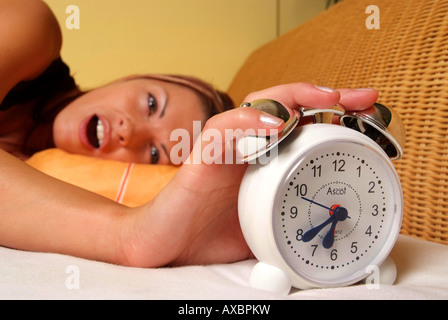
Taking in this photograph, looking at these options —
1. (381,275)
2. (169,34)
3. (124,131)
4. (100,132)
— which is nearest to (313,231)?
Result: (381,275)

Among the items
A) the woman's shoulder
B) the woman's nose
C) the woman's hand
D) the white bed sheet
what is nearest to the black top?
the woman's shoulder

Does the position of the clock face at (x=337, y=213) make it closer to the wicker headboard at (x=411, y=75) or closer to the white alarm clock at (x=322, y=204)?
the white alarm clock at (x=322, y=204)

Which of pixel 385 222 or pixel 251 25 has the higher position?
pixel 251 25

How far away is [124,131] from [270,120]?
0.76 m

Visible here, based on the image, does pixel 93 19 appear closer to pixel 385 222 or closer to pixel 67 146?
pixel 67 146

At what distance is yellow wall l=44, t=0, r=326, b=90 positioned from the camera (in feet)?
5.87

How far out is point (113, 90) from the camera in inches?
49.9

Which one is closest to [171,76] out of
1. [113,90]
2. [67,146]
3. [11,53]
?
[113,90]

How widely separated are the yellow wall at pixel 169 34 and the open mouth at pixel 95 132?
0.63 metres

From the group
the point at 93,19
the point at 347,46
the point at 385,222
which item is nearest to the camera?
the point at 385,222

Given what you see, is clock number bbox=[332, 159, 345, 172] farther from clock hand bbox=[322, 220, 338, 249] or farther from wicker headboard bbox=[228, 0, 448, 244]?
wicker headboard bbox=[228, 0, 448, 244]

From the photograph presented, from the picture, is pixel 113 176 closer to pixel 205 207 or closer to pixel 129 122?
pixel 129 122

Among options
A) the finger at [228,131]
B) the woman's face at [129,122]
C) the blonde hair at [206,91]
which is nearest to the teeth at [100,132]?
the woman's face at [129,122]
